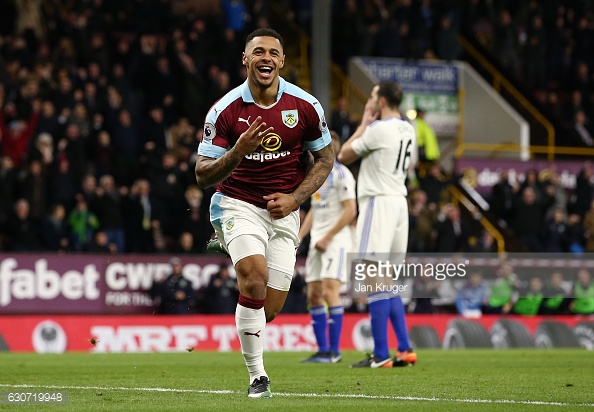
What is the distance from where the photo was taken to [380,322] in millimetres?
12109

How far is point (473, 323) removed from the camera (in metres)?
20.5

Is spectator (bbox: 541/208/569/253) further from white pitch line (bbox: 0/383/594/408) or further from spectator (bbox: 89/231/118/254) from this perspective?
white pitch line (bbox: 0/383/594/408)

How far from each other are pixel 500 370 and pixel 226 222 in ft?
14.1

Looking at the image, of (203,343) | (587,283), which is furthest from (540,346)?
(203,343)

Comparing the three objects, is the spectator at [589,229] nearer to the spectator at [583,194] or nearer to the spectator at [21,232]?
the spectator at [583,194]

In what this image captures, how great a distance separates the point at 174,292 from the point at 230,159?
41.9 feet

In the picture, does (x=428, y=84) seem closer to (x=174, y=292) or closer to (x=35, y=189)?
(x=174, y=292)

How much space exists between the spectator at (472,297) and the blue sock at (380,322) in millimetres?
10230

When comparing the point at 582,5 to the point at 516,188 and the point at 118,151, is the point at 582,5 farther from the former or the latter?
the point at 118,151

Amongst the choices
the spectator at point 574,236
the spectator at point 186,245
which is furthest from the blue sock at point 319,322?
the spectator at point 574,236

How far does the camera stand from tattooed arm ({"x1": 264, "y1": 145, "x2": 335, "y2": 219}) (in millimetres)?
8492

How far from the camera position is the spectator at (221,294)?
2070cm

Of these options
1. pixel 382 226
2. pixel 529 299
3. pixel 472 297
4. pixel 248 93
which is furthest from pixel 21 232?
pixel 248 93

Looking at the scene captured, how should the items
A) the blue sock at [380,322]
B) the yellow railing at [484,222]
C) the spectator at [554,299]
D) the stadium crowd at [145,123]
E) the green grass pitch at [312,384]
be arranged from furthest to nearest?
the yellow railing at [484,222] → the spectator at [554,299] → the stadium crowd at [145,123] → the blue sock at [380,322] → the green grass pitch at [312,384]
